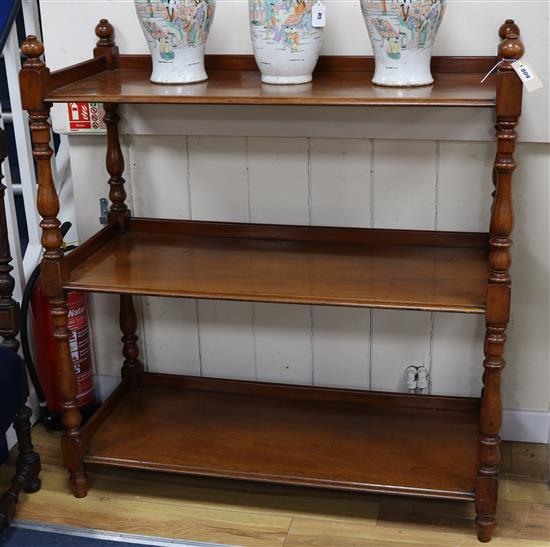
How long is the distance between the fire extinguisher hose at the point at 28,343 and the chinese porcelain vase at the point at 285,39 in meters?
0.82

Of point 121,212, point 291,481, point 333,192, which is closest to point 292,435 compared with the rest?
point 291,481

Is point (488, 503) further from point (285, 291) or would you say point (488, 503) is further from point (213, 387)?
point (213, 387)

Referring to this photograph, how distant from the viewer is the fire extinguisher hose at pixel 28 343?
8.25 feet

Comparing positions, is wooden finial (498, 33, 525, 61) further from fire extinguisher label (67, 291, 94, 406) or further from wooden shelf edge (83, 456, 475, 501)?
fire extinguisher label (67, 291, 94, 406)

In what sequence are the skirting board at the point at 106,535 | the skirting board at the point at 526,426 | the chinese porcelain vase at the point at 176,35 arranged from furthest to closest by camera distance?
the skirting board at the point at 526,426, the skirting board at the point at 106,535, the chinese porcelain vase at the point at 176,35

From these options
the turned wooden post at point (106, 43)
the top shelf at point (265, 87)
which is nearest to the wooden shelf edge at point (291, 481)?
the top shelf at point (265, 87)

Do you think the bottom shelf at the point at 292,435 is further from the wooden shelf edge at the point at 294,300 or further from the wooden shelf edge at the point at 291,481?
the wooden shelf edge at the point at 294,300

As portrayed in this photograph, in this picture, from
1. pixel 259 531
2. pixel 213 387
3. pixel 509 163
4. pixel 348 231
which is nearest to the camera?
pixel 509 163

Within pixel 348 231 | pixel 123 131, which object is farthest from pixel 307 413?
pixel 123 131

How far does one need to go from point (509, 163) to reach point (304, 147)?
66 centimetres

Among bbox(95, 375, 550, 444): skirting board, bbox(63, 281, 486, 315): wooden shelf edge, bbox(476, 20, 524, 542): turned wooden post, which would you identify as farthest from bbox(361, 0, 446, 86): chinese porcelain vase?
bbox(95, 375, 550, 444): skirting board

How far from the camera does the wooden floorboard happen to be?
85.8 inches

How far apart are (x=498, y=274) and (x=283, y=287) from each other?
0.49 meters

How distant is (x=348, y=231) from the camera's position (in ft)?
7.73
